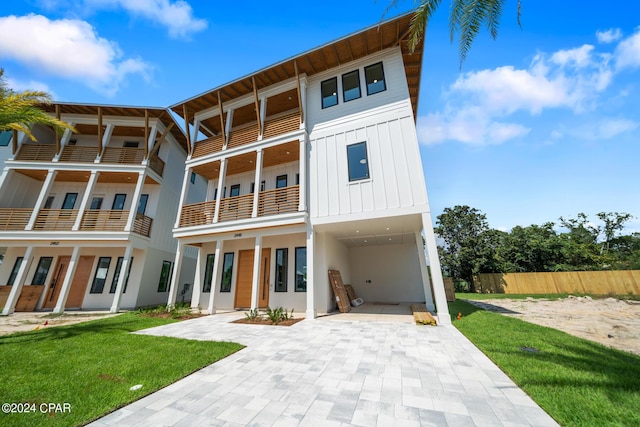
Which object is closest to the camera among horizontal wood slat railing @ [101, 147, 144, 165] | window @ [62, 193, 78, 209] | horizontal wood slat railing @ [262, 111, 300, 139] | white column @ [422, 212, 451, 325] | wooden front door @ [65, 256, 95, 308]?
white column @ [422, 212, 451, 325]

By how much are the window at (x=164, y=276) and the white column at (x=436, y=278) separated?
16397 mm

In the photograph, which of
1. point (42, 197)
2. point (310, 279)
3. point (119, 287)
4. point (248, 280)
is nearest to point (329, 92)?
point (310, 279)

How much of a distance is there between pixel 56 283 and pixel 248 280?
1148 centimetres

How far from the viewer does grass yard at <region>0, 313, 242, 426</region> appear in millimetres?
2924

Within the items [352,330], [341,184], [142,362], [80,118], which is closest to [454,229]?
[341,184]

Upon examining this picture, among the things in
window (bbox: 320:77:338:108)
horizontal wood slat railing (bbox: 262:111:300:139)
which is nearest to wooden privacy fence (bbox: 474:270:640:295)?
window (bbox: 320:77:338:108)

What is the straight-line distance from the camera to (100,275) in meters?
13.4

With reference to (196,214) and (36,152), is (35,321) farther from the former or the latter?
(36,152)

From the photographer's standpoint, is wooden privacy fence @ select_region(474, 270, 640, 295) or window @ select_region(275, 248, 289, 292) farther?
wooden privacy fence @ select_region(474, 270, 640, 295)

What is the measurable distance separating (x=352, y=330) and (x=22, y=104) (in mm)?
12698

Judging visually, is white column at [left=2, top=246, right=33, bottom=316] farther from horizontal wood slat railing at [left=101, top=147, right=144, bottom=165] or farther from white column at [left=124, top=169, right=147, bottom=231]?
horizontal wood slat railing at [left=101, top=147, right=144, bottom=165]

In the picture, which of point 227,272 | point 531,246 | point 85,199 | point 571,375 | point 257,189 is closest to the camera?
point 571,375

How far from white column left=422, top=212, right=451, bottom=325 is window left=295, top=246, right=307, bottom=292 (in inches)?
216

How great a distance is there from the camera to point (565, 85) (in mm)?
6055
